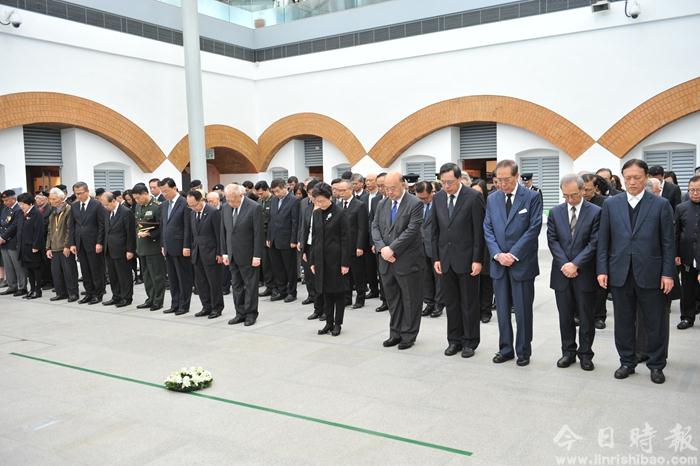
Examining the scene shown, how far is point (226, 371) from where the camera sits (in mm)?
5883

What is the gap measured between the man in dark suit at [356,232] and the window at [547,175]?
7.92m

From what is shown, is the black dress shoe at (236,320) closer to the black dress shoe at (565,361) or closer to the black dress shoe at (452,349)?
the black dress shoe at (452,349)

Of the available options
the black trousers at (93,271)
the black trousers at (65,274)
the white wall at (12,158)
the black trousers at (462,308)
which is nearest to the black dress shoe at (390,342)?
the black trousers at (462,308)

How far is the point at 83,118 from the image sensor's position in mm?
15180

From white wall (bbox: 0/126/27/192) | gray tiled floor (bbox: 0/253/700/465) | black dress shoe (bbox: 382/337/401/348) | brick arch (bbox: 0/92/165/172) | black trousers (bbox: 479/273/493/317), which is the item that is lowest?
gray tiled floor (bbox: 0/253/700/465)

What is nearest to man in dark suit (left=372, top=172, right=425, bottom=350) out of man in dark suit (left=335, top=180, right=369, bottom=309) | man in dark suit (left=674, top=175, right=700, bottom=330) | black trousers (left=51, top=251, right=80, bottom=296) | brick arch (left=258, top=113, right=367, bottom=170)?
man in dark suit (left=335, top=180, right=369, bottom=309)

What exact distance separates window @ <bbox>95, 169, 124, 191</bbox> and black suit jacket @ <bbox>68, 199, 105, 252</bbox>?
679 centimetres

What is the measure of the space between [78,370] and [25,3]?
1128cm

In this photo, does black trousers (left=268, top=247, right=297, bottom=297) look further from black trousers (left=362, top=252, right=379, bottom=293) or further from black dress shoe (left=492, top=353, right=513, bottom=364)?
black dress shoe (left=492, top=353, right=513, bottom=364)

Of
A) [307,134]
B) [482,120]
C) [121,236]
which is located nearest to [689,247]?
[121,236]

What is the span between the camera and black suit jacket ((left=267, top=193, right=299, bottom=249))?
9.56 m

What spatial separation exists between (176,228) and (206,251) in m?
0.68

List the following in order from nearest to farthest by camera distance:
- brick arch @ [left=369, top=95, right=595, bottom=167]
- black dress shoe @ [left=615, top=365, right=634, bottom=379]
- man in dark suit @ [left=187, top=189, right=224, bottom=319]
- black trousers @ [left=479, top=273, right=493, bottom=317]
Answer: black dress shoe @ [left=615, top=365, right=634, bottom=379] < black trousers @ [left=479, top=273, right=493, bottom=317] < man in dark suit @ [left=187, top=189, right=224, bottom=319] < brick arch @ [left=369, top=95, right=595, bottom=167]

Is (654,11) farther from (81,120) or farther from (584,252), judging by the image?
(81,120)
